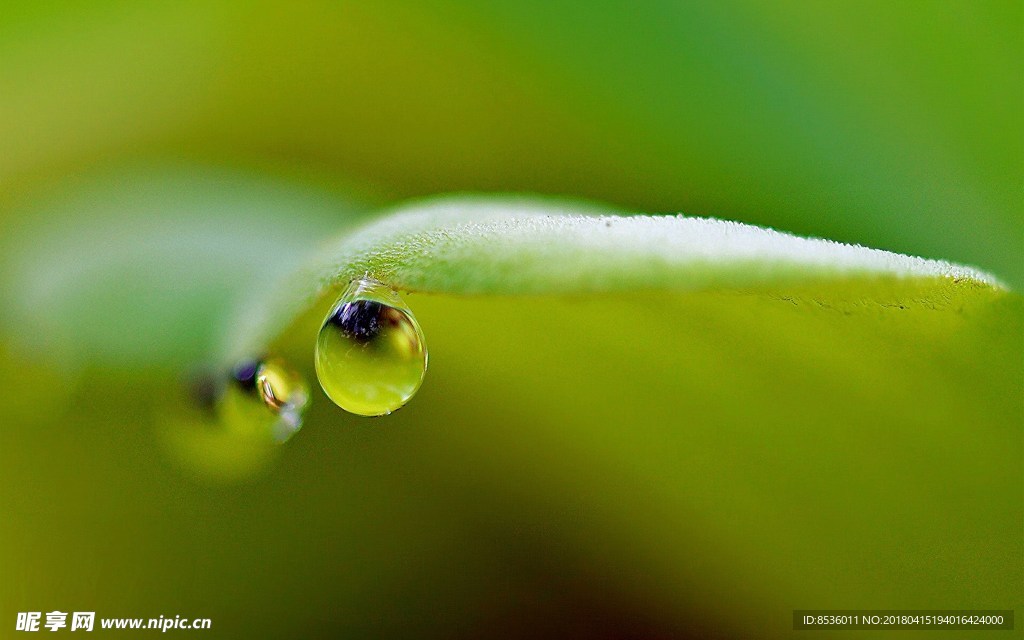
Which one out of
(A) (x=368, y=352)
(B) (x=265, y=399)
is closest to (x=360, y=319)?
(A) (x=368, y=352)

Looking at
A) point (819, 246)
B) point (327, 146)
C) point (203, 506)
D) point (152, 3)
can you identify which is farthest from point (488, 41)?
point (819, 246)

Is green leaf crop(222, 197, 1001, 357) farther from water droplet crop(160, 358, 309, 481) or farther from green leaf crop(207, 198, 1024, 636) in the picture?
water droplet crop(160, 358, 309, 481)

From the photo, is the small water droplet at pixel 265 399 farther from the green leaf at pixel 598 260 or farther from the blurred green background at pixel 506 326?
the green leaf at pixel 598 260

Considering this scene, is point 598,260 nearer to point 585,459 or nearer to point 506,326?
point 506,326

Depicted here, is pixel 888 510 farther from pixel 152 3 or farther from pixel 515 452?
pixel 152 3

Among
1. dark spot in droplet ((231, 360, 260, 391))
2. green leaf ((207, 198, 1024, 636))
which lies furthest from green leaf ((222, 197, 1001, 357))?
dark spot in droplet ((231, 360, 260, 391))

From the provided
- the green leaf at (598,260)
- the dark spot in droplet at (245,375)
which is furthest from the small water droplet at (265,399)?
the green leaf at (598,260)
